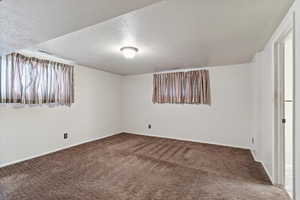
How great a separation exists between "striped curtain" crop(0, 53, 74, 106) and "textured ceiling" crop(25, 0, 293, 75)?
0.48 m

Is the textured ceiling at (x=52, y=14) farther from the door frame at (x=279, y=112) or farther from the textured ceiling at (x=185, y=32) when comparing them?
the door frame at (x=279, y=112)

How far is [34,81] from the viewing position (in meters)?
2.91

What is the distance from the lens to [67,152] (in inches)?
127

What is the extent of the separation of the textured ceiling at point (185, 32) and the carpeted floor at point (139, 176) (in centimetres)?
210

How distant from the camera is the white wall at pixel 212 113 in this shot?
3561 millimetres

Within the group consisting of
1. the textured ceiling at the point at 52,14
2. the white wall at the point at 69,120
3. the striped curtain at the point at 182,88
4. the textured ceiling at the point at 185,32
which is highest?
the textured ceiling at the point at 185,32

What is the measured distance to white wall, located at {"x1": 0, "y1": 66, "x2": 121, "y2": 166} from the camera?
266 centimetres

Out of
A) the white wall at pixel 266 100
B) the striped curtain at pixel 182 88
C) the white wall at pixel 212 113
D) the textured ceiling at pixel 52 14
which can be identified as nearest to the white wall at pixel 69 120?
the white wall at pixel 212 113

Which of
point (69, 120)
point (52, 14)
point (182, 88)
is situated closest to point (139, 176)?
point (52, 14)

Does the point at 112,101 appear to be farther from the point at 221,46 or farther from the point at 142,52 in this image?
the point at 221,46

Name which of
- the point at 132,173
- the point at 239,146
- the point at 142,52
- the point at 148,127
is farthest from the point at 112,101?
the point at 239,146

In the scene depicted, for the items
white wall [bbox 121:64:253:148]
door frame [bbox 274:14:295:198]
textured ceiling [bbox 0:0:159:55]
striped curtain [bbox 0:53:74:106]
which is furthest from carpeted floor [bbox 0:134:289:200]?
textured ceiling [bbox 0:0:159:55]

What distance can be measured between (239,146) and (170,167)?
6.97ft

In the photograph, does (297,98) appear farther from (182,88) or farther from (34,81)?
(34,81)
